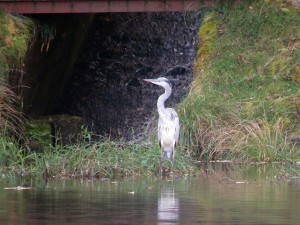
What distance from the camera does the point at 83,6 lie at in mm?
21984

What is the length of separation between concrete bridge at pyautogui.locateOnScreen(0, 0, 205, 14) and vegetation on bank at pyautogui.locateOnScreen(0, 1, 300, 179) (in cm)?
77

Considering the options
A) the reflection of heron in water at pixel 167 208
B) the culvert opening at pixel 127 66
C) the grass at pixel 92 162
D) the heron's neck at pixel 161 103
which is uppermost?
the culvert opening at pixel 127 66

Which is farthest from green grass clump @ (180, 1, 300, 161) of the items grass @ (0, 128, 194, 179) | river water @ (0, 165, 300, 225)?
river water @ (0, 165, 300, 225)

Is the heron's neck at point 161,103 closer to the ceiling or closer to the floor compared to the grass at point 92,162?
closer to the ceiling

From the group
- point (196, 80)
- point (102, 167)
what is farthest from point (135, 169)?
point (196, 80)

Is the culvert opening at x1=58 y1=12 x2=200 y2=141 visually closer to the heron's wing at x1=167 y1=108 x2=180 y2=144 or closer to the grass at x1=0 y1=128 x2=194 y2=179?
the heron's wing at x1=167 y1=108 x2=180 y2=144

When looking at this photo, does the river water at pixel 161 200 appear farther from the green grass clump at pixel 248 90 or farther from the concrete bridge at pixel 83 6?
the concrete bridge at pixel 83 6

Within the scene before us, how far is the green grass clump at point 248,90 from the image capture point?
1844 centimetres

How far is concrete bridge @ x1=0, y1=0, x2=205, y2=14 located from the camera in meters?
21.9

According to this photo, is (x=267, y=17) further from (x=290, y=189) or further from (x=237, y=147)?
(x=290, y=189)

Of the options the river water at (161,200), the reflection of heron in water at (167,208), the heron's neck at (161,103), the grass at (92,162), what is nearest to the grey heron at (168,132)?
the heron's neck at (161,103)

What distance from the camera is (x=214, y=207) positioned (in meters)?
11.7

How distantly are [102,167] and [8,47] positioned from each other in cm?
614

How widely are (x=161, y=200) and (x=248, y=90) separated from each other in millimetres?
9511
